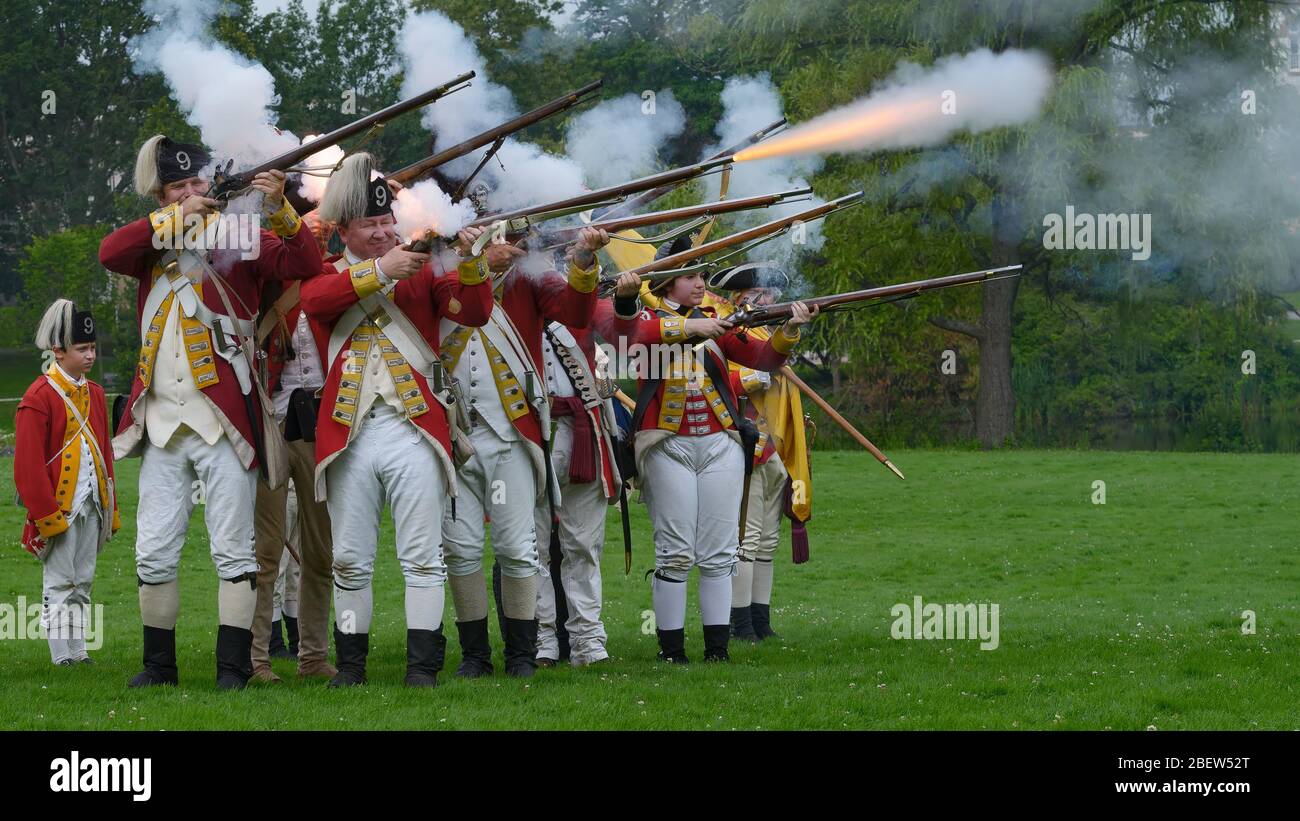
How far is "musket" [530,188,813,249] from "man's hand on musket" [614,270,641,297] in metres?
0.31

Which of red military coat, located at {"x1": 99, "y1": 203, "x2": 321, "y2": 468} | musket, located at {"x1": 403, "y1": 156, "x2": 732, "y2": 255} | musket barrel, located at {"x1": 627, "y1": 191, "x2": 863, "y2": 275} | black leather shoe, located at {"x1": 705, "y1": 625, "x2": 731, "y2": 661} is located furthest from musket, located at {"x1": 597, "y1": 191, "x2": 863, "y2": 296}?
black leather shoe, located at {"x1": 705, "y1": 625, "x2": 731, "y2": 661}

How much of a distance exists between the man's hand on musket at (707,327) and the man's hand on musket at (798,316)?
1.13 feet

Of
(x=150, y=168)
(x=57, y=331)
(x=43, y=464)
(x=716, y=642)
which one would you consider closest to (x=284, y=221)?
(x=150, y=168)

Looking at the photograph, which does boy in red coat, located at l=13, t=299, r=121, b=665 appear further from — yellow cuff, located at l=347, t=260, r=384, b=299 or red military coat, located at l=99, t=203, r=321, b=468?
yellow cuff, located at l=347, t=260, r=384, b=299

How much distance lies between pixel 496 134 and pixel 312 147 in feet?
3.97

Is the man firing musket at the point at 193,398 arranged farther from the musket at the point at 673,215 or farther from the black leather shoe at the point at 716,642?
the black leather shoe at the point at 716,642

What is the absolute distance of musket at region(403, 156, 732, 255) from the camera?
7586 millimetres

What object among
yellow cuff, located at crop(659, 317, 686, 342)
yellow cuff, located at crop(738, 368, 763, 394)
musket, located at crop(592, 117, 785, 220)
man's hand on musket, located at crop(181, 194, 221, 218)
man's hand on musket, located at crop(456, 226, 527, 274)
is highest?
musket, located at crop(592, 117, 785, 220)

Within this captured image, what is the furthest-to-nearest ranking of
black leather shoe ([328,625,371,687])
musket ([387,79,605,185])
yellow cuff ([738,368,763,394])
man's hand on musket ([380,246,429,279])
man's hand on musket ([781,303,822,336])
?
1. yellow cuff ([738,368,763,394])
2. man's hand on musket ([781,303,822,336])
3. black leather shoe ([328,625,371,687])
4. musket ([387,79,605,185])
5. man's hand on musket ([380,246,429,279])

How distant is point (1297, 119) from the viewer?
28.0 meters

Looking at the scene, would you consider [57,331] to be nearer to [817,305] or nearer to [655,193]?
[655,193]

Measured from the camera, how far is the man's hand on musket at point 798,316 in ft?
29.9

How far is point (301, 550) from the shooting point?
8.89 metres

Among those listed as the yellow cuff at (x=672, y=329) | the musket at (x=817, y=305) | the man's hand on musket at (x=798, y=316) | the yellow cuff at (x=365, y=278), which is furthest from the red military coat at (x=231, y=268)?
the man's hand on musket at (x=798, y=316)
